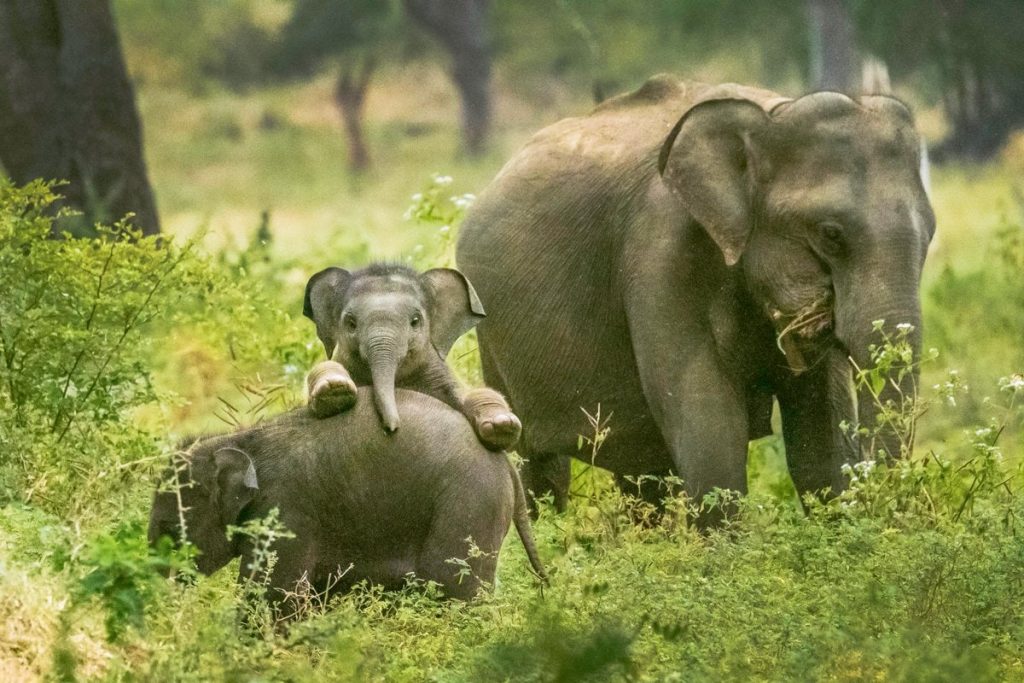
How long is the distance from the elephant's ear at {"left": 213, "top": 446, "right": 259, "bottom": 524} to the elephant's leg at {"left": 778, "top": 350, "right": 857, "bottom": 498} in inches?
91.7

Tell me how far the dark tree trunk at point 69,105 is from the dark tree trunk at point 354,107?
29.4 m

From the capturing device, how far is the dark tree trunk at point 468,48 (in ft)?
138

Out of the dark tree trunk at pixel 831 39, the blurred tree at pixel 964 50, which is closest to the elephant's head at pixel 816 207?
the dark tree trunk at pixel 831 39

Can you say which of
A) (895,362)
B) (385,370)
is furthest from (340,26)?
(385,370)

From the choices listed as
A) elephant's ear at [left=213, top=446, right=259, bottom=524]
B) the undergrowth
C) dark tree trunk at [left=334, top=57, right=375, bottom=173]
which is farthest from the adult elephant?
dark tree trunk at [left=334, top=57, right=375, bottom=173]

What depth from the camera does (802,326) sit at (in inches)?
295

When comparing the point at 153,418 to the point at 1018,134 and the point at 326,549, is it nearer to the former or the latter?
the point at 326,549

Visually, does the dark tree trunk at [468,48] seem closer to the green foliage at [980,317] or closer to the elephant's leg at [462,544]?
the green foliage at [980,317]

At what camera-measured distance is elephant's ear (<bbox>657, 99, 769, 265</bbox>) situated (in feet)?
25.0

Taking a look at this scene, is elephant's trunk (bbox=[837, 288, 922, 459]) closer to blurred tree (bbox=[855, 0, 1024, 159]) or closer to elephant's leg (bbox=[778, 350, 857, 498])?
elephant's leg (bbox=[778, 350, 857, 498])

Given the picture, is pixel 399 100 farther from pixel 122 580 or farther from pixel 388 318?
pixel 122 580

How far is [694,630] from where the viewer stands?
241 inches

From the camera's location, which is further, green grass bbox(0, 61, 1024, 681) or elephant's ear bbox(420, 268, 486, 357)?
elephant's ear bbox(420, 268, 486, 357)

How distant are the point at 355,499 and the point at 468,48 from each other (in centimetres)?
3682
